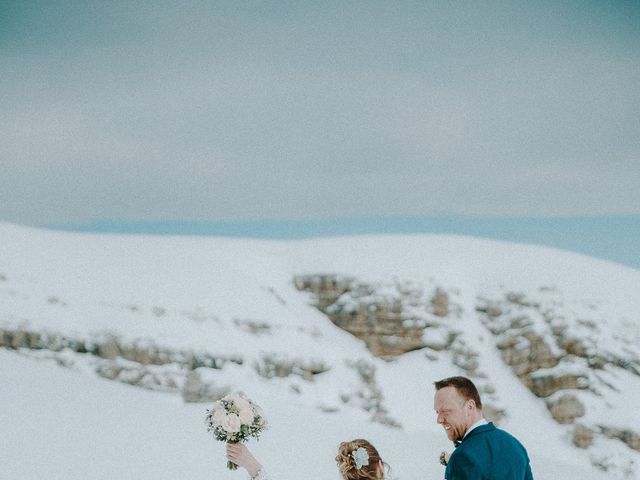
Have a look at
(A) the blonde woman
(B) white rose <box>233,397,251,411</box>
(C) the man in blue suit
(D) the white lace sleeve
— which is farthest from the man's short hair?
(B) white rose <box>233,397,251,411</box>

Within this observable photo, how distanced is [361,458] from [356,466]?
0.24 feet

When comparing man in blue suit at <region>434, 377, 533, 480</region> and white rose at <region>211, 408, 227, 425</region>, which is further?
white rose at <region>211, 408, 227, 425</region>

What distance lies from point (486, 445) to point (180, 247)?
2521 centimetres

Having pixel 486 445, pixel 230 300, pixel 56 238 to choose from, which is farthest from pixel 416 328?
pixel 486 445

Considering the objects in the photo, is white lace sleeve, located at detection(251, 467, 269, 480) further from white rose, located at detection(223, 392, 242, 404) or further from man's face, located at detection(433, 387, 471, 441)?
man's face, located at detection(433, 387, 471, 441)

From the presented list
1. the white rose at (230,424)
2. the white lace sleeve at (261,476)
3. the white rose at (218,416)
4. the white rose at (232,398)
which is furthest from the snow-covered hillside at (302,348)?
the white lace sleeve at (261,476)

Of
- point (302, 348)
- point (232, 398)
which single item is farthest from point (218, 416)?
point (302, 348)

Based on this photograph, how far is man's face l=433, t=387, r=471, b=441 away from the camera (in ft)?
10.2

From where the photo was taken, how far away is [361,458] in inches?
144

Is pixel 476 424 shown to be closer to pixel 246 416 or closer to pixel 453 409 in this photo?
pixel 453 409

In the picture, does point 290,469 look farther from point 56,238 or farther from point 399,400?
point 56,238

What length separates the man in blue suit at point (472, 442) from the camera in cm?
301

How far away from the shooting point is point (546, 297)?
2762 cm

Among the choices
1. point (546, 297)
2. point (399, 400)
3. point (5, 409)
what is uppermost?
point (546, 297)
